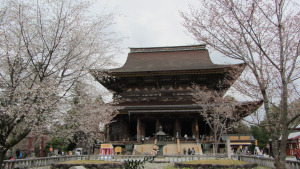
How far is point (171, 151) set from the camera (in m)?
21.1

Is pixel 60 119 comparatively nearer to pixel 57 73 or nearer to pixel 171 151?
pixel 57 73

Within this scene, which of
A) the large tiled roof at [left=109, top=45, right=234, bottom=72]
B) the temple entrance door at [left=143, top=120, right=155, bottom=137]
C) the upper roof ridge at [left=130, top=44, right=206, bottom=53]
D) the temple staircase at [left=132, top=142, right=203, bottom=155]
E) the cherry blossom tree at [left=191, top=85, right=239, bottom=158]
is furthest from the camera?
the upper roof ridge at [left=130, top=44, right=206, bottom=53]

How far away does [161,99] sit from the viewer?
2502 cm

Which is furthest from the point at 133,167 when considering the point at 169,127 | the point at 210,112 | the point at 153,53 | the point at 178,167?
the point at 153,53

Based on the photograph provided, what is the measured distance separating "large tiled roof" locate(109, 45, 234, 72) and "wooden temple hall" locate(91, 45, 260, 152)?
13 cm

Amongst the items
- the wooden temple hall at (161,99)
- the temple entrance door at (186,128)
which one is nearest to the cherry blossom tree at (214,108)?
the wooden temple hall at (161,99)

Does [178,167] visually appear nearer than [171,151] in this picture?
Yes

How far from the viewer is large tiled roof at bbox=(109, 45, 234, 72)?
28.0 m

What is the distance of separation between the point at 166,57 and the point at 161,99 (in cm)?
856

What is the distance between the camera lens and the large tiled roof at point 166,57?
28.0 meters

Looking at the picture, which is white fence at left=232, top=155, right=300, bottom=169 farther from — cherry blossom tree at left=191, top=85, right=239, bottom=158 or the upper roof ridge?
the upper roof ridge

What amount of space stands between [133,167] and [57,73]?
16.1 feet

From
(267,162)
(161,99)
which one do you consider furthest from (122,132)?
(267,162)

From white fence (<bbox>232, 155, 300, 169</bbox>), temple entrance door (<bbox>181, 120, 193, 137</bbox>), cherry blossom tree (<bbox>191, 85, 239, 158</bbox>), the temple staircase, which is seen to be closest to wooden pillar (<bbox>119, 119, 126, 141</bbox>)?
the temple staircase
